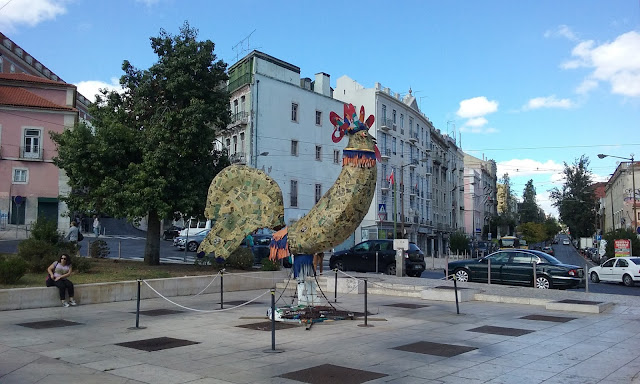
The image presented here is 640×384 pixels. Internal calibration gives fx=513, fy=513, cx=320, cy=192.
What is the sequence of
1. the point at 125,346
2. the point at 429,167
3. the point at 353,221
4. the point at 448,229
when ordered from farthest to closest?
1. the point at 448,229
2. the point at 429,167
3. the point at 353,221
4. the point at 125,346

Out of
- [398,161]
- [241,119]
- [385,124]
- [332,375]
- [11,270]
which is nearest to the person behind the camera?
[332,375]

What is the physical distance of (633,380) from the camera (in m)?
6.35

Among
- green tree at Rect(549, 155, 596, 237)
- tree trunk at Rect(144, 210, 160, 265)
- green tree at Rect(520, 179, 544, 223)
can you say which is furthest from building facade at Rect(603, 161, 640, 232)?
tree trunk at Rect(144, 210, 160, 265)

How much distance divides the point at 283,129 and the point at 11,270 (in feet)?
105

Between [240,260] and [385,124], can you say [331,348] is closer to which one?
[240,260]

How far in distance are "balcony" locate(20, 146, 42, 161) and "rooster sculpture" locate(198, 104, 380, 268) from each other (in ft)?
110

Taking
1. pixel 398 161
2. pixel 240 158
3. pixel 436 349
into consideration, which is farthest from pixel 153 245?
pixel 398 161

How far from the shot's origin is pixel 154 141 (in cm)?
1809

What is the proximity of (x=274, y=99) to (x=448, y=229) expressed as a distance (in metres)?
37.4

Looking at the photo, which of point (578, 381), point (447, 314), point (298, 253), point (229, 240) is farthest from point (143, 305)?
point (578, 381)

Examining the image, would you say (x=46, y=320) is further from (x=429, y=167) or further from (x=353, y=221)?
(x=429, y=167)

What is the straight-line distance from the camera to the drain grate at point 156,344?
27.4 ft

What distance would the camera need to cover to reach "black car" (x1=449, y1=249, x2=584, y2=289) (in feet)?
57.9

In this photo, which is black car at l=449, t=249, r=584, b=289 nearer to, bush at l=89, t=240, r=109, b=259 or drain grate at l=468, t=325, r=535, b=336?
drain grate at l=468, t=325, r=535, b=336
